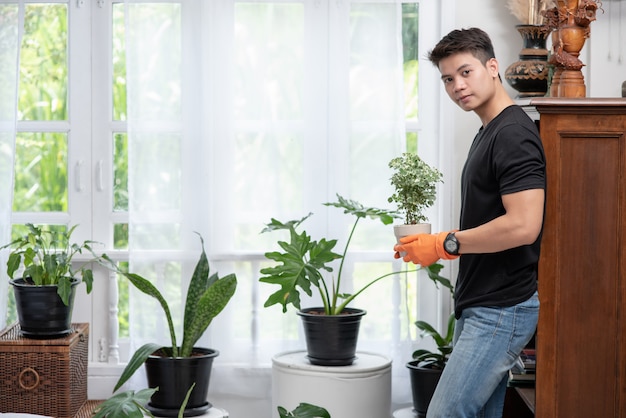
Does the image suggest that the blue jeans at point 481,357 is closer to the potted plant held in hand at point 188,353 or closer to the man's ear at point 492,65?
the man's ear at point 492,65

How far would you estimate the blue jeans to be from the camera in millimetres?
2309

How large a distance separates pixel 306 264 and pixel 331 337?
0.95 feet

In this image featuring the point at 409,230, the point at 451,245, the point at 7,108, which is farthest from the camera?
the point at 7,108

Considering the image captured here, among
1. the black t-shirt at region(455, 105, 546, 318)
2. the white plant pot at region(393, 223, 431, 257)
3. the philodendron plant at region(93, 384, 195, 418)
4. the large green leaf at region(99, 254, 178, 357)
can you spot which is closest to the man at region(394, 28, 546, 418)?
the black t-shirt at region(455, 105, 546, 318)

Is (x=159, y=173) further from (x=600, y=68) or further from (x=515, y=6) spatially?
(x=600, y=68)

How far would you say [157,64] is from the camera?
367 centimetres

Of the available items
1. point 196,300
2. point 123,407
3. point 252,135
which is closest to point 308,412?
point 123,407

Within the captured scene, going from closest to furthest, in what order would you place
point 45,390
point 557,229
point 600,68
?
point 557,229 → point 45,390 → point 600,68

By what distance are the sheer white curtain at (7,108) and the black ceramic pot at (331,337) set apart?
49.1 inches

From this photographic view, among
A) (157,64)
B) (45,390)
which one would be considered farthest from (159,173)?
(45,390)

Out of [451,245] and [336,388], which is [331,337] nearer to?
[336,388]

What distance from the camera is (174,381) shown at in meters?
3.34

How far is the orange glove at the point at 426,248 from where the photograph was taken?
7.98ft

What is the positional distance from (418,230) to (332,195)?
1.08 m
